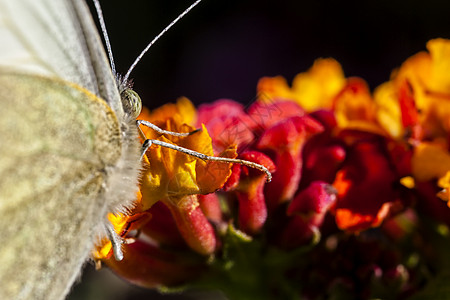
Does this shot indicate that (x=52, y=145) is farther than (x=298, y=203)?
No

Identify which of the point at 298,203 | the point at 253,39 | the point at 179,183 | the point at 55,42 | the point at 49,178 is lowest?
the point at 253,39

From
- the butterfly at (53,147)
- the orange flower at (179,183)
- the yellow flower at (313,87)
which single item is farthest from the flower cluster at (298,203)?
the yellow flower at (313,87)

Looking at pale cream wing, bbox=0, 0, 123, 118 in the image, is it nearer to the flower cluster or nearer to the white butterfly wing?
the white butterfly wing

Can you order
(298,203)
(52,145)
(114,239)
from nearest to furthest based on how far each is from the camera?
(52,145) → (114,239) → (298,203)

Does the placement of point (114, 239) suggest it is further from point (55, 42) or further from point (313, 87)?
point (313, 87)

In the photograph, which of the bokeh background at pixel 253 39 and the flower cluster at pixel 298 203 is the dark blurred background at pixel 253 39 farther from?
the flower cluster at pixel 298 203

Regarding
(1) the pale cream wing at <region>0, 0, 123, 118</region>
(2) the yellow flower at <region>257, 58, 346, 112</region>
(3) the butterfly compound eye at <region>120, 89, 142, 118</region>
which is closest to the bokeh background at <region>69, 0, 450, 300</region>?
(2) the yellow flower at <region>257, 58, 346, 112</region>

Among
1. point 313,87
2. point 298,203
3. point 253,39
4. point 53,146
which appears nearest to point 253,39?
point 253,39
